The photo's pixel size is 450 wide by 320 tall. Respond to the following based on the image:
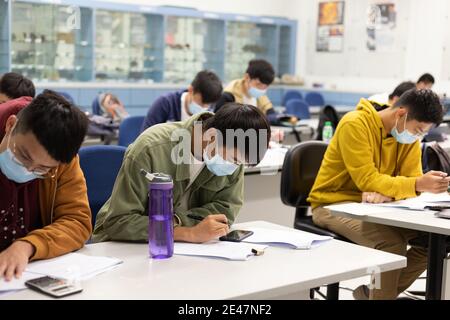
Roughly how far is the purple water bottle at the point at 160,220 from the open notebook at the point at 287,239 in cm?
34

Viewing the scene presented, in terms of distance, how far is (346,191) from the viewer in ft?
10.5

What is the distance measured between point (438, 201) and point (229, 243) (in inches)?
52.9

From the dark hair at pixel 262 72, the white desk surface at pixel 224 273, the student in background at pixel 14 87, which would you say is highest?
the dark hair at pixel 262 72

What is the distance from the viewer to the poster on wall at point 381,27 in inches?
357

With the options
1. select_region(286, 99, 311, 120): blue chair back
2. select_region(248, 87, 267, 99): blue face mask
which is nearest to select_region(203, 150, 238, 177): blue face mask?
select_region(248, 87, 267, 99): blue face mask

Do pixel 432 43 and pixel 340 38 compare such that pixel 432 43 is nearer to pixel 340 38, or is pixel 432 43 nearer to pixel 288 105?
pixel 340 38

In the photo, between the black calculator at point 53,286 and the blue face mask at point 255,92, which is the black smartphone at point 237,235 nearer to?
the black calculator at point 53,286

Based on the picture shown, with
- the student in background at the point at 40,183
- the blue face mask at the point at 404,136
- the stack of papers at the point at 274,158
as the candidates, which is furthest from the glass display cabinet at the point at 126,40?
the student in background at the point at 40,183

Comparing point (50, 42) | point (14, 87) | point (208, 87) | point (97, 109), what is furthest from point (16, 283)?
point (50, 42)

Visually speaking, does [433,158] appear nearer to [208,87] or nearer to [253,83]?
[208,87]

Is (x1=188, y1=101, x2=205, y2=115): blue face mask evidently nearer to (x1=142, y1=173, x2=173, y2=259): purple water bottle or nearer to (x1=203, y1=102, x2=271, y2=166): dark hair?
(x1=203, y1=102, x2=271, y2=166): dark hair

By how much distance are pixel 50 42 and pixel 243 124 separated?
6518 millimetres

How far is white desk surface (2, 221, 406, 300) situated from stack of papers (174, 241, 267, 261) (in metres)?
0.03

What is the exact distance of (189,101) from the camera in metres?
4.36
